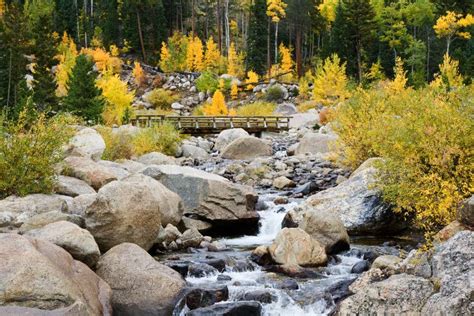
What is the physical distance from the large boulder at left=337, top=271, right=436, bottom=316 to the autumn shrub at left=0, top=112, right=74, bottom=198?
7.30 metres

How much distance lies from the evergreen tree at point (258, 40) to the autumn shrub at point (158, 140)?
30066mm

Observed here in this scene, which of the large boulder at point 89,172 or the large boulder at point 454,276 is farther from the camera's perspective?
the large boulder at point 89,172

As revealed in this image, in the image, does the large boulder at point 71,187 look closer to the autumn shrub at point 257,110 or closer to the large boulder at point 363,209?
the large boulder at point 363,209

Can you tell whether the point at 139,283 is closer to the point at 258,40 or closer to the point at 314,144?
the point at 314,144

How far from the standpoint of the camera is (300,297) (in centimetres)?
915

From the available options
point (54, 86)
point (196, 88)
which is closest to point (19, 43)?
point (54, 86)

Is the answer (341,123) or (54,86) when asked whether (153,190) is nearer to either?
(341,123)

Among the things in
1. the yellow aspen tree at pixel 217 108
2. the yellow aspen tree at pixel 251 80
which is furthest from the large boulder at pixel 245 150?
the yellow aspen tree at pixel 251 80

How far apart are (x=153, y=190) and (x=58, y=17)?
185 ft

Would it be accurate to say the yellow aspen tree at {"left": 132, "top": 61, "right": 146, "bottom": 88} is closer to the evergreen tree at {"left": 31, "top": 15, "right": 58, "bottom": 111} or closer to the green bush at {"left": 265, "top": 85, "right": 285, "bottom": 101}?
the green bush at {"left": 265, "top": 85, "right": 285, "bottom": 101}

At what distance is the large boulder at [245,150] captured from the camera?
2655 cm

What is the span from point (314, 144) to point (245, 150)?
336cm

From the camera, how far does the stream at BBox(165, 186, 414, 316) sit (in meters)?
8.95

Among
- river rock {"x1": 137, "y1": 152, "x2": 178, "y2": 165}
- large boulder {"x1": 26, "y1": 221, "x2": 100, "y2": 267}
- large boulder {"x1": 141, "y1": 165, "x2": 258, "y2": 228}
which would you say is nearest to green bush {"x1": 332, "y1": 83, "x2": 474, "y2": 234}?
large boulder {"x1": 141, "y1": 165, "x2": 258, "y2": 228}
